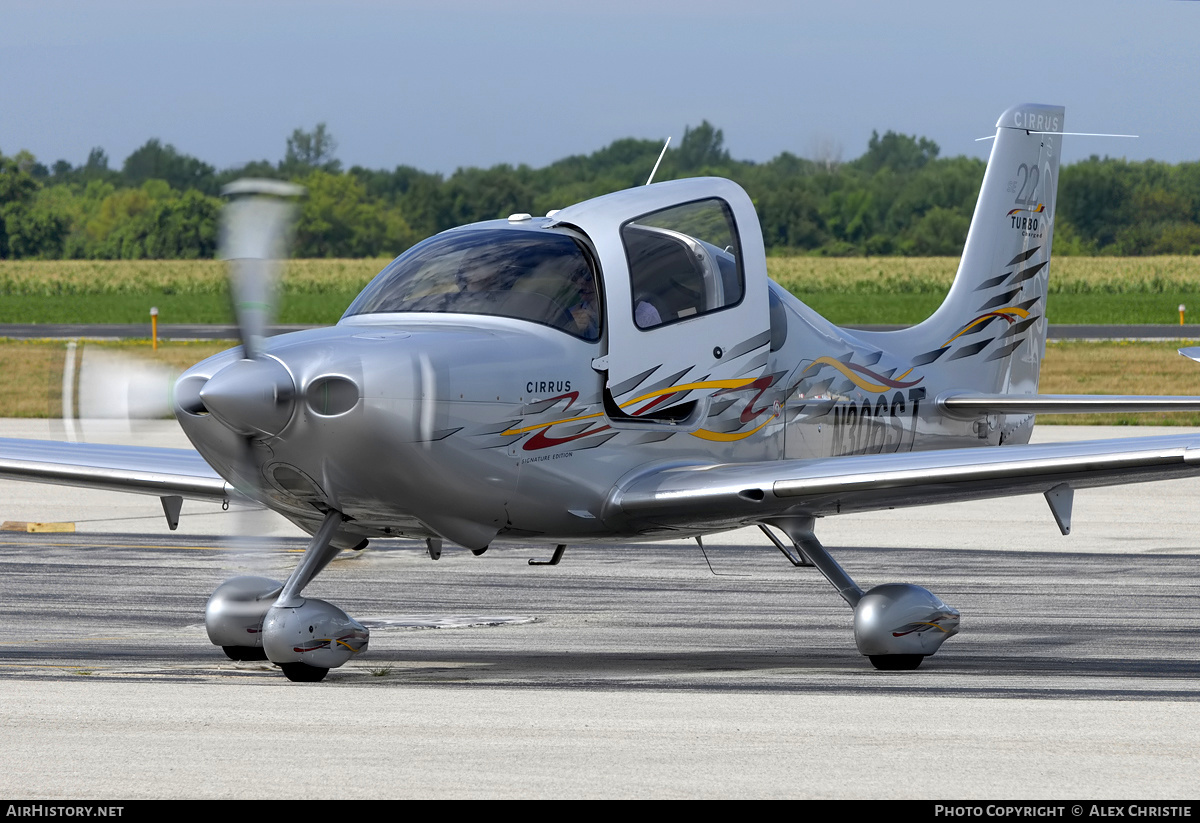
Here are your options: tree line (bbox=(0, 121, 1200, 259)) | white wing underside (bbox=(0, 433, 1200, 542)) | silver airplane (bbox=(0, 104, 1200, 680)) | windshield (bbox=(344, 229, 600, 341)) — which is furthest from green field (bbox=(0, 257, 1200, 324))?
white wing underside (bbox=(0, 433, 1200, 542))

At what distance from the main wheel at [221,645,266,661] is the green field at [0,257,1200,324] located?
4932 cm

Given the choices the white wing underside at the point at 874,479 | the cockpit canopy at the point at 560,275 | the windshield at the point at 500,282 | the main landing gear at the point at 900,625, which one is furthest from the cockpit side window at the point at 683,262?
the main landing gear at the point at 900,625

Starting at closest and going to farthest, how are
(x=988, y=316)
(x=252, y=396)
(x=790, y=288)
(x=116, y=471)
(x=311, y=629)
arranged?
(x=252, y=396), (x=311, y=629), (x=116, y=471), (x=988, y=316), (x=790, y=288)

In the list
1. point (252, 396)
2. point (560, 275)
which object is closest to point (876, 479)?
point (560, 275)

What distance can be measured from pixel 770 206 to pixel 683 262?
90.4m

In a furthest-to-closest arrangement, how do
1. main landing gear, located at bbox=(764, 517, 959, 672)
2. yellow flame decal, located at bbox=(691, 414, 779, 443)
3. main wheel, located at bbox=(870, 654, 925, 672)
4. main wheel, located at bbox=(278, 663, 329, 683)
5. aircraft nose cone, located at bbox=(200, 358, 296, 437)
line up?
1. yellow flame decal, located at bbox=(691, 414, 779, 443)
2. main wheel, located at bbox=(870, 654, 925, 672)
3. main landing gear, located at bbox=(764, 517, 959, 672)
4. main wheel, located at bbox=(278, 663, 329, 683)
5. aircraft nose cone, located at bbox=(200, 358, 296, 437)

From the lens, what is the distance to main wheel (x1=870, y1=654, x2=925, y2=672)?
9.77 metres

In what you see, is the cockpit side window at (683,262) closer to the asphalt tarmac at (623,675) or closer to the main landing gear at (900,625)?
the main landing gear at (900,625)

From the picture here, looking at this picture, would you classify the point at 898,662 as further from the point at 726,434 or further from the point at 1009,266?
the point at 1009,266

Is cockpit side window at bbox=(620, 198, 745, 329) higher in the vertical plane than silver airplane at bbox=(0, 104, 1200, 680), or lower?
higher

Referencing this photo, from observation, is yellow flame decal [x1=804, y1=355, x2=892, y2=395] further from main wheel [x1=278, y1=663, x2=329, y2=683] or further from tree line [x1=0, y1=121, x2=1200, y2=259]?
tree line [x1=0, y1=121, x2=1200, y2=259]

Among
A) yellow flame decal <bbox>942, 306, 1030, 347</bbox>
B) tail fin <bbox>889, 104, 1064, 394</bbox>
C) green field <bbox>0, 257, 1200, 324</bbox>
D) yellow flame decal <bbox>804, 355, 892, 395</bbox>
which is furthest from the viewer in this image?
green field <bbox>0, 257, 1200, 324</bbox>

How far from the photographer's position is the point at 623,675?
9398 mm
